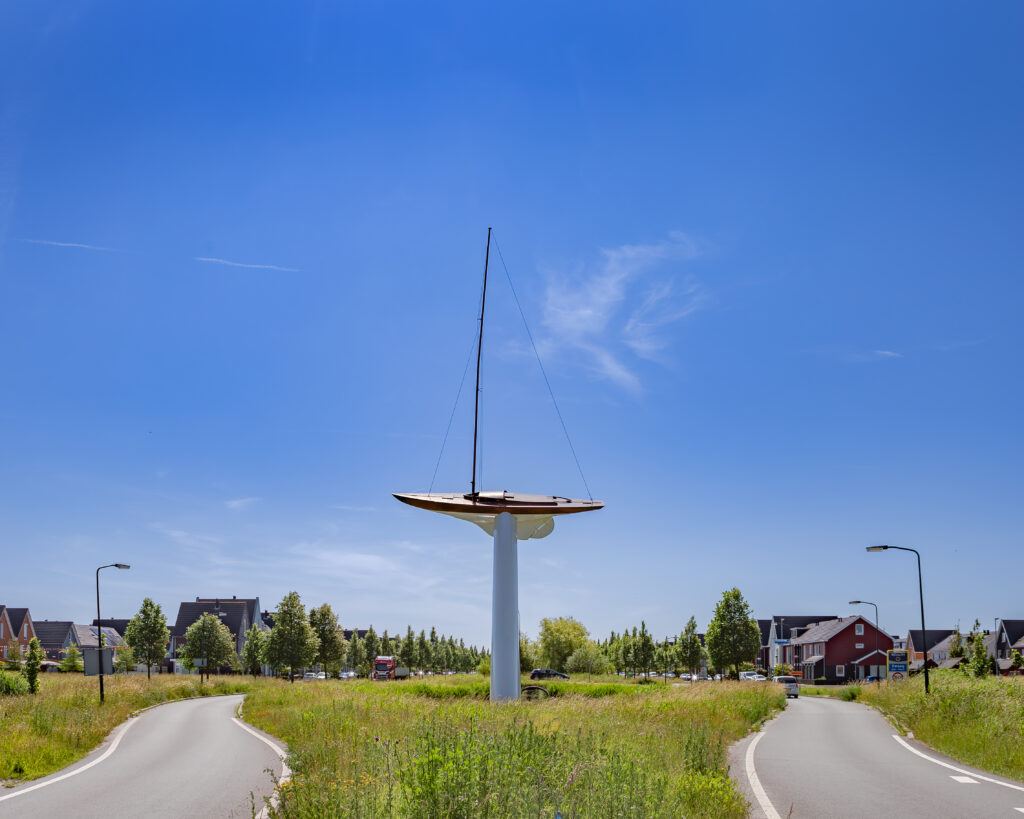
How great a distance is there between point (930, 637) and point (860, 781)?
113995mm

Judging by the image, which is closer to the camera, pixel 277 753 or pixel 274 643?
pixel 277 753

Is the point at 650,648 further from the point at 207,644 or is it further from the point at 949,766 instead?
the point at 949,766

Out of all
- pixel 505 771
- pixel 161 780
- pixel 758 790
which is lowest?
pixel 161 780

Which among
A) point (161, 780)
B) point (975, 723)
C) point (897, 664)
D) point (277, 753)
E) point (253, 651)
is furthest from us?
point (253, 651)

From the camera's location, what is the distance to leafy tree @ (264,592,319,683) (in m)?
61.4

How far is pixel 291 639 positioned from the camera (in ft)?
202

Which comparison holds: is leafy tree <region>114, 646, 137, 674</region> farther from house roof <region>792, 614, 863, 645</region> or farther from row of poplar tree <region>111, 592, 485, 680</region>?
house roof <region>792, 614, 863, 645</region>

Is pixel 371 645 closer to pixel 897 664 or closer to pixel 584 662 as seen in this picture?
pixel 584 662

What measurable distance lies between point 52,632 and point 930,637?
11800cm

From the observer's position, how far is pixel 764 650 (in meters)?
130

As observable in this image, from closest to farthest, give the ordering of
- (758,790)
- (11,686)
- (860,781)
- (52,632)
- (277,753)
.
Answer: (758,790), (860,781), (277,753), (11,686), (52,632)

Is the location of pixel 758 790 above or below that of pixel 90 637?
above

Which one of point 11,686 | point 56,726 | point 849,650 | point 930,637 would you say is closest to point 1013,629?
point 849,650

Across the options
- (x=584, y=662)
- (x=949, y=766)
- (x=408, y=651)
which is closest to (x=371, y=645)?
(x=408, y=651)
